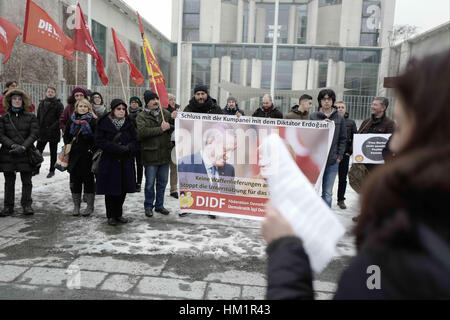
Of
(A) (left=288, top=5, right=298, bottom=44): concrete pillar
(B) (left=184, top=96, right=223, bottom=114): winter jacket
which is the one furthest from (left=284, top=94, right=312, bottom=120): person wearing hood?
(A) (left=288, top=5, right=298, bottom=44): concrete pillar

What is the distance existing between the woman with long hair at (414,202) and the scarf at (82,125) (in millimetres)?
5339

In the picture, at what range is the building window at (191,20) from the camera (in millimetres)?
44375

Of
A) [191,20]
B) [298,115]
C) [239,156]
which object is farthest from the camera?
[191,20]

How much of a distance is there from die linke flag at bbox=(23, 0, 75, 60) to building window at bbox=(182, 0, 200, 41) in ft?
129

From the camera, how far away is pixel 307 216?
110 centimetres

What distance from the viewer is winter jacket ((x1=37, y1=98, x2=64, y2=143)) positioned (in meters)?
8.55

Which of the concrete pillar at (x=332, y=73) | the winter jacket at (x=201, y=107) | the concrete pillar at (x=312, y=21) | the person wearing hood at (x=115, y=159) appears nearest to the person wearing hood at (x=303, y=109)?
the winter jacket at (x=201, y=107)

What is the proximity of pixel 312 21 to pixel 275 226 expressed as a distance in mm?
47333

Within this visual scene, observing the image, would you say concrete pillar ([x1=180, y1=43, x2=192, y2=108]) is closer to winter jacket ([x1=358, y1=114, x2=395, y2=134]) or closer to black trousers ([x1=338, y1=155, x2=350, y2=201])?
black trousers ([x1=338, y1=155, x2=350, y2=201])

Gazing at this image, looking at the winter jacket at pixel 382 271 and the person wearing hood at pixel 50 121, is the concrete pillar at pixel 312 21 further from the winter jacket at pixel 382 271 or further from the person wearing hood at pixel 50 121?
the winter jacket at pixel 382 271

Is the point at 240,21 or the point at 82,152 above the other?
the point at 240,21

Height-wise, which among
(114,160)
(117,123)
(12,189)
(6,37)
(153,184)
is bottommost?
(12,189)

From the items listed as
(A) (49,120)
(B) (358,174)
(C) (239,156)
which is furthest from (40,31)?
(B) (358,174)

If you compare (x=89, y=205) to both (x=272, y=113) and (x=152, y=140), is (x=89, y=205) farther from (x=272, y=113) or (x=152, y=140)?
(x=272, y=113)
